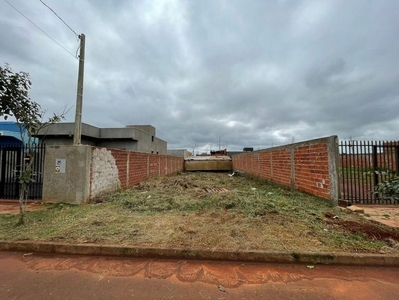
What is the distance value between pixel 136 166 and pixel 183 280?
7913 millimetres

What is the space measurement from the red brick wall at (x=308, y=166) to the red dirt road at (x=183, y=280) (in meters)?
2.99

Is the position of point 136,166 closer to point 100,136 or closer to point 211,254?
point 211,254

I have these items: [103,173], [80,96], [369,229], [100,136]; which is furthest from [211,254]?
[100,136]

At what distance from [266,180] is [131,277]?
882 cm

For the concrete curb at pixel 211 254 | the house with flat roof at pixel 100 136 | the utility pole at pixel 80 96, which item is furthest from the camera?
the house with flat roof at pixel 100 136

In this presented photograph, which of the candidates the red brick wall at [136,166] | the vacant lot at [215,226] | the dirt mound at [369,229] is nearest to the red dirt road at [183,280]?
the vacant lot at [215,226]

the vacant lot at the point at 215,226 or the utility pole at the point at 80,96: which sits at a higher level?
the utility pole at the point at 80,96

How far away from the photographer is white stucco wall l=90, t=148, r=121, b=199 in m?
6.58

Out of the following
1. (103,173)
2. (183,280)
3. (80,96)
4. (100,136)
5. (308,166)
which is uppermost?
(100,136)

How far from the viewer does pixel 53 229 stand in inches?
159

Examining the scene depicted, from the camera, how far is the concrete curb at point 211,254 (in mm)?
2922

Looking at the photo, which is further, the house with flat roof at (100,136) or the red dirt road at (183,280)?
the house with flat roof at (100,136)

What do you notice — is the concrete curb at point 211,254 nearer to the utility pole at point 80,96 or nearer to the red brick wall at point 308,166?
the red brick wall at point 308,166

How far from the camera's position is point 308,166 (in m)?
6.52
